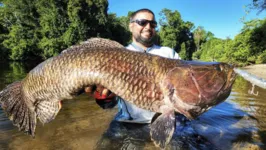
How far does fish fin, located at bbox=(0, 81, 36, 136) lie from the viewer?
2.76 meters

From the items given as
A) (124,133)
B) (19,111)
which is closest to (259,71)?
(124,133)

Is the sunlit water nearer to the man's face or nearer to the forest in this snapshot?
the man's face

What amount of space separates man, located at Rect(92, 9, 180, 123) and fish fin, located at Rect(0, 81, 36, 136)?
1.58 meters

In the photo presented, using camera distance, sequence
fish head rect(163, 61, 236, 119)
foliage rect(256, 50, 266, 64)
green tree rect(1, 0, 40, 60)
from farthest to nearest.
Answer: green tree rect(1, 0, 40, 60), foliage rect(256, 50, 266, 64), fish head rect(163, 61, 236, 119)

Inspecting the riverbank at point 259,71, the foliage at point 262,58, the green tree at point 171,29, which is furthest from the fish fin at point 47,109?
the green tree at point 171,29

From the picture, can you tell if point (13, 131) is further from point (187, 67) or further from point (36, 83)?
point (187, 67)

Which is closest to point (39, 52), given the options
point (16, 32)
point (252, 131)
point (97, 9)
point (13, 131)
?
point (16, 32)

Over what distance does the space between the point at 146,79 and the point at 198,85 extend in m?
0.54

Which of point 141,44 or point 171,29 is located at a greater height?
point 171,29

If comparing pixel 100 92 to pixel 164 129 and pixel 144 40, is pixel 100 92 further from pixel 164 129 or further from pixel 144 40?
pixel 144 40

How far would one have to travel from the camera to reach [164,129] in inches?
90.4

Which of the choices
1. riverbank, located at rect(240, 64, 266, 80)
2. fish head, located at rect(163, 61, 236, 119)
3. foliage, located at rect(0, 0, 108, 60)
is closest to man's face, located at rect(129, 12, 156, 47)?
fish head, located at rect(163, 61, 236, 119)

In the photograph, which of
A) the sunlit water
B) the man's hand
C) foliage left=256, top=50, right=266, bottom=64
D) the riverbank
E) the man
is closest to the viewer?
the man's hand

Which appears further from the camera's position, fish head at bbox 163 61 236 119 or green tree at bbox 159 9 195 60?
green tree at bbox 159 9 195 60
